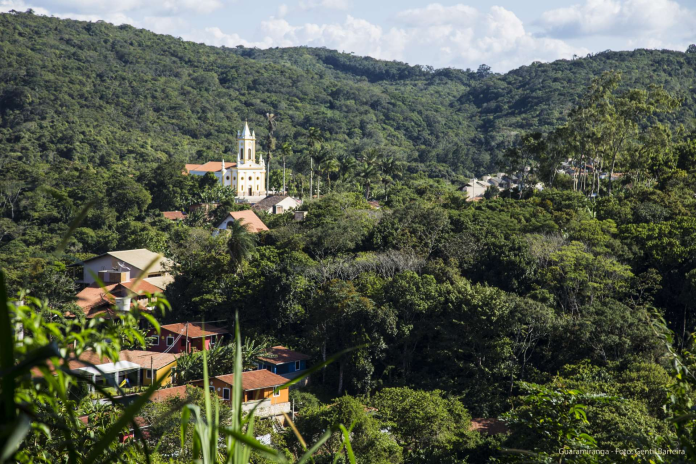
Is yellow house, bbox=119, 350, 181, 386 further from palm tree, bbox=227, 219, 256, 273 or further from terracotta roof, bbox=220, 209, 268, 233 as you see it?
terracotta roof, bbox=220, 209, 268, 233

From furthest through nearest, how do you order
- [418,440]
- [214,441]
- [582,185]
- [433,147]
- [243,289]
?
1. [433,147]
2. [582,185]
3. [243,289]
4. [418,440]
5. [214,441]

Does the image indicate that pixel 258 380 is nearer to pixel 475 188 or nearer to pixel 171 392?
pixel 171 392

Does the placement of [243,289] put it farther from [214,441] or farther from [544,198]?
[214,441]

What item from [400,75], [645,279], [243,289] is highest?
[400,75]

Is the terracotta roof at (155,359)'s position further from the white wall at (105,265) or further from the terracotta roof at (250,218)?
the terracotta roof at (250,218)

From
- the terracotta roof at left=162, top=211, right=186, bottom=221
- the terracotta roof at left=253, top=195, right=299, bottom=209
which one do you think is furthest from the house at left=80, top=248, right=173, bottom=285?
the terracotta roof at left=253, top=195, right=299, bottom=209

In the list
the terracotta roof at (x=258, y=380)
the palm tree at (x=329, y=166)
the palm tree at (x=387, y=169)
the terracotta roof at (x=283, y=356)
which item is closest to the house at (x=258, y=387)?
the terracotta roof at (x=258, y=380)

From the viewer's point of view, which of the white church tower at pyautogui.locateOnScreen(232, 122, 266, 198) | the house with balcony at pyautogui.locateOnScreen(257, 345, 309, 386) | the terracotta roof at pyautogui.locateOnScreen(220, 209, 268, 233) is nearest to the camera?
the house with balcony at pyautogui.locateOnScreen(257, 345, 309, 386)

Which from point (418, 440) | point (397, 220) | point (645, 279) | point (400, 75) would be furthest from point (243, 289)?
point (400, 75)

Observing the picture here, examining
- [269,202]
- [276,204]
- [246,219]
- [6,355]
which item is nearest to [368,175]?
[276,204]
